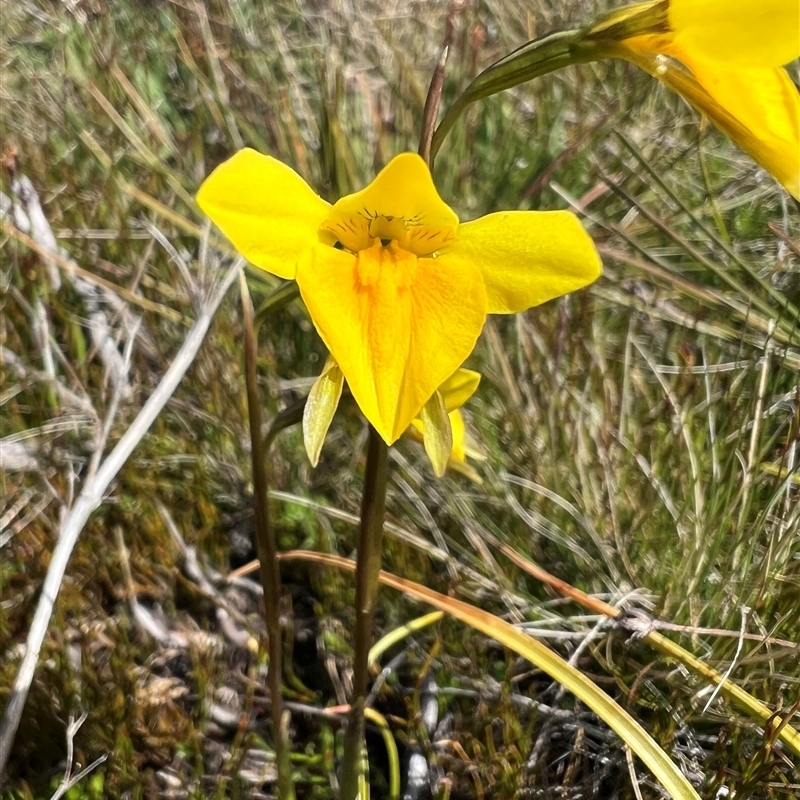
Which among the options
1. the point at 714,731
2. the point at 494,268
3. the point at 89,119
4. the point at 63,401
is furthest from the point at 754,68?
the point at 89,119

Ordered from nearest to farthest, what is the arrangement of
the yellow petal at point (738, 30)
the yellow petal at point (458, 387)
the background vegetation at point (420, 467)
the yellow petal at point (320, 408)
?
the yellow petal at point (738, 30) < the yellow petal at point (320, 408) < the yellow petal at point (458, 387) < the background vegetation at point (420, 467)

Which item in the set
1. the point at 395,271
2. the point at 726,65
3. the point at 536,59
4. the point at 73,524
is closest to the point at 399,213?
the point at 395,271

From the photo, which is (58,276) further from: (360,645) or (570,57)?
(570,57)

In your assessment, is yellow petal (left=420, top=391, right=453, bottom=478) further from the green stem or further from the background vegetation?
the background vegetation

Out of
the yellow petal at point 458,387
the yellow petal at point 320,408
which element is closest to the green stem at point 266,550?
the yellow petal at point 320,408

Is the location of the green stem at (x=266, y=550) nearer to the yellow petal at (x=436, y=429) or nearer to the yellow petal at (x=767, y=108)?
the yellow petal at (x=436, y=429)

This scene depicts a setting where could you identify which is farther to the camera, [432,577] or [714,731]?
[432,577]

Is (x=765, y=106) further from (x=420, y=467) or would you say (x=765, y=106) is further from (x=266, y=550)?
(x=420, y=467)
